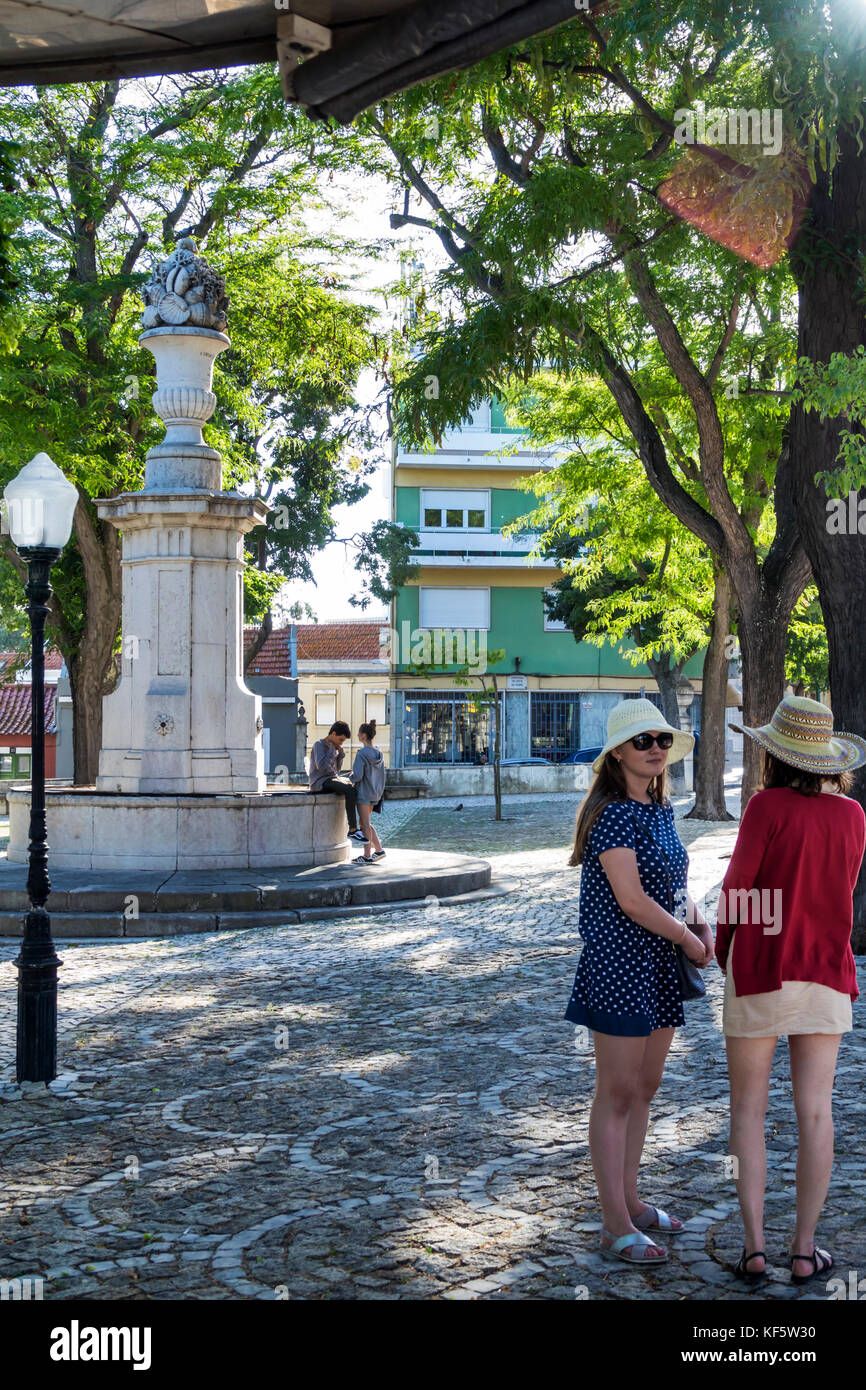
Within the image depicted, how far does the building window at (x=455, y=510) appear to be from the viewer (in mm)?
47438

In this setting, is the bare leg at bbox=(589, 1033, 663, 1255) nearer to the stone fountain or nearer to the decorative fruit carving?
the stone fountain

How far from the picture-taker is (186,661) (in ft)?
49.1

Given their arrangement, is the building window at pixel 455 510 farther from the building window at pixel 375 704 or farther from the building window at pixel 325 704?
the building window at pixel 325 704

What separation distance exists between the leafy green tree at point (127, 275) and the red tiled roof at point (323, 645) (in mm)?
27091

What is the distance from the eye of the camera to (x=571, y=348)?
13336 millimetres

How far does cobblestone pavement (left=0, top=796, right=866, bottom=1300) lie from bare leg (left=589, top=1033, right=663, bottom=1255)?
18 centimetres

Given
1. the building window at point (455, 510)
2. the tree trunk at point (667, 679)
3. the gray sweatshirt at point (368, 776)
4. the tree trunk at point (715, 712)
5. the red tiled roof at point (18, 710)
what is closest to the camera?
the gray sweatshirt at point (368, 776)

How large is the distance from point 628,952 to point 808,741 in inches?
34.8

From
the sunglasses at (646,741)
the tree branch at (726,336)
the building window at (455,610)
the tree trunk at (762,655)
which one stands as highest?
the tree branch at (726,336)

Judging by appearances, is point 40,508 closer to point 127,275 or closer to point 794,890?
point 794,890

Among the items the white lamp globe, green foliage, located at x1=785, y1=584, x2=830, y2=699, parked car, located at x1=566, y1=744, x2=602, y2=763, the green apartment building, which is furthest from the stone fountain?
→ parked car, located at x1=566, y1=744, x2=602, y2=763

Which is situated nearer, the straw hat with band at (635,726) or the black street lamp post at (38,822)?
the straw hat with band at (635,726)

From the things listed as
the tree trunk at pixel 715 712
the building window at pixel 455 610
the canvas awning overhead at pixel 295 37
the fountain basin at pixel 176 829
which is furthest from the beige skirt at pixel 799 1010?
the building window at pixel 455 610
